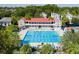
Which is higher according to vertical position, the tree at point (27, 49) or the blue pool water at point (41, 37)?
the blue pool water at point (41, 37)

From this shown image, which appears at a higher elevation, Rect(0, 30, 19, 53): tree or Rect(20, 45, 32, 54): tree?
Rect(0, 30, 19, 53): tree

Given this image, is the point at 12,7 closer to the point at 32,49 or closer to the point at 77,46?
the point at 32,49

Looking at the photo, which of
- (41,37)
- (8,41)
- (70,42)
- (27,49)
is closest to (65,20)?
(70,42)

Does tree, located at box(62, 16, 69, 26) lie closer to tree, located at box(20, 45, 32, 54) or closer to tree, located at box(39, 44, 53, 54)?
tree, located at box(39, 44, 53, 54)

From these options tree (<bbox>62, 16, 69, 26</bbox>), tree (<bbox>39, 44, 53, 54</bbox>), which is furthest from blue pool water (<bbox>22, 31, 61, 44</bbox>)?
tree (<bbox>62, 16, 69, 26</bbox>)

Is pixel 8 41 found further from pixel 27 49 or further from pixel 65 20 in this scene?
pixel 65 20

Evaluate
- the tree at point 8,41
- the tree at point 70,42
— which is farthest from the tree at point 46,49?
the tree at point 8,41

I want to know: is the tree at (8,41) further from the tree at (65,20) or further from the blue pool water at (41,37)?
the tree at (65,20)
